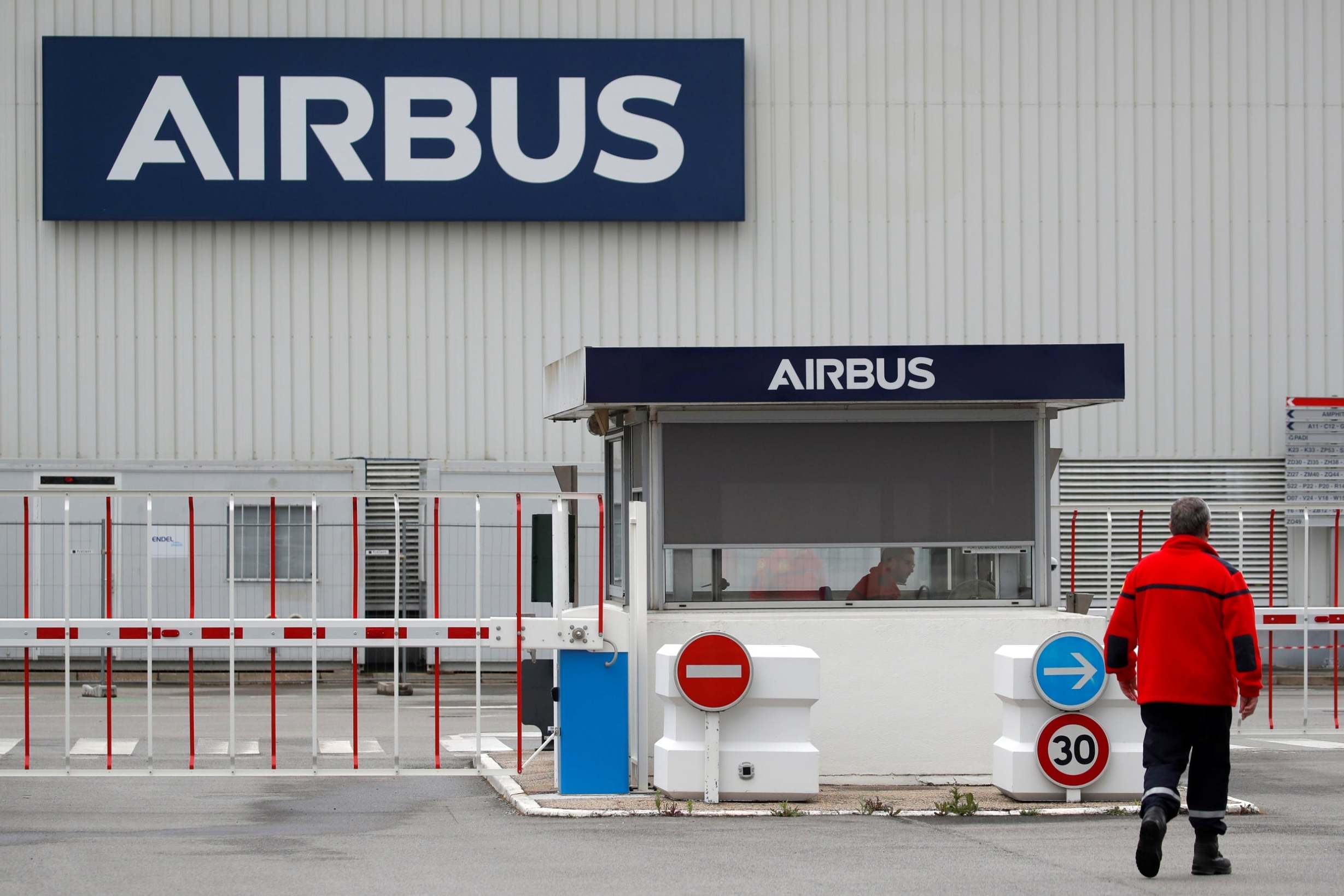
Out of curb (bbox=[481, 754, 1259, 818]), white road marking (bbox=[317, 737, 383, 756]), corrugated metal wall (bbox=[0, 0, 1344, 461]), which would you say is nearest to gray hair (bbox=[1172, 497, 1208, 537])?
curb (bbox=[481, 754, 1259, 818])

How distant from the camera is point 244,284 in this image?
2542cm

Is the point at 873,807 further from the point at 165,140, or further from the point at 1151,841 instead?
the point at 165,140

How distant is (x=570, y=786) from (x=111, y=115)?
16.8 m

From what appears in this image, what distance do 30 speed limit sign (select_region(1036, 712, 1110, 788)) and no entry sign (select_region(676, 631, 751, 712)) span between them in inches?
74.0

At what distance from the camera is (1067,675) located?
36.4 feet

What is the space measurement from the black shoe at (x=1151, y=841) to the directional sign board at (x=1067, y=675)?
99.5 inches

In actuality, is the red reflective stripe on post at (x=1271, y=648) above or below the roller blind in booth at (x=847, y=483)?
below

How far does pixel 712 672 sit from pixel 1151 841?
3250mm

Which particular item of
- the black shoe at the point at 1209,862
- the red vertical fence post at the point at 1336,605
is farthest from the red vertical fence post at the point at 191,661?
the red vertical fence post at the point at 1336,605

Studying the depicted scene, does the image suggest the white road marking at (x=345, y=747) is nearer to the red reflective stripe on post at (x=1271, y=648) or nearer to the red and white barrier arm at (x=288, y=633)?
the red and white barrier arm at (x=288, y=633)

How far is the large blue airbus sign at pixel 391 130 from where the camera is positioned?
82.7 feet

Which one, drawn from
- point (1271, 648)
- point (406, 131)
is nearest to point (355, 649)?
point (1271, 648)

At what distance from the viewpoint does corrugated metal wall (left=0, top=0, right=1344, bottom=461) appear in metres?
25.4

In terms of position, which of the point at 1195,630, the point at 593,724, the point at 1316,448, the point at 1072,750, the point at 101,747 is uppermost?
the point at 1316,448
